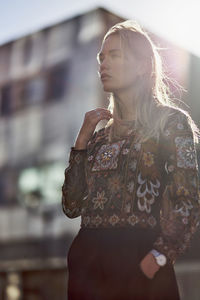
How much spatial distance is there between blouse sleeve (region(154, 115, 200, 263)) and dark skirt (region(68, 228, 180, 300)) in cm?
7

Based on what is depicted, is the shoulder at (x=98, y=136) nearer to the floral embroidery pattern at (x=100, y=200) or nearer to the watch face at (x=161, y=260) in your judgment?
the floral embroidery pattern at (x=100, y=200)

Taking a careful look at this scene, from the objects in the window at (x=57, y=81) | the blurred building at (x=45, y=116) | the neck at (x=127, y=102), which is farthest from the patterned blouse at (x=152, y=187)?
the window at (x=57, y=81)

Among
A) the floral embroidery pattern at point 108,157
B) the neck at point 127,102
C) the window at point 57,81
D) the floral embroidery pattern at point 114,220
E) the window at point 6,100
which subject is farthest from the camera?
the window at point 6,100

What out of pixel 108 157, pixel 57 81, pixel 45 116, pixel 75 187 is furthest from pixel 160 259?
pixel 45 116

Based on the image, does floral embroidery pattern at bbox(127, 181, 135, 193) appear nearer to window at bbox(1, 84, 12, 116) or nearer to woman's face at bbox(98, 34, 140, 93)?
woman's face at bbox(98, 34, 140, 93)

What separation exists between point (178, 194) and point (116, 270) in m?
0.38

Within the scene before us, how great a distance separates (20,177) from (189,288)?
9855 mm

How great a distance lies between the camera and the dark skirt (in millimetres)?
2354

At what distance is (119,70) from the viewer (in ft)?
8.63

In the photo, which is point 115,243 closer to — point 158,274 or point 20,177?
point 158,274

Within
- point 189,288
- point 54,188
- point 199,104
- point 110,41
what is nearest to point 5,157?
point 54,188

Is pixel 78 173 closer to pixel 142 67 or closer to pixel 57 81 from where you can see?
pixel 142 67

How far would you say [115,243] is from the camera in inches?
95.0

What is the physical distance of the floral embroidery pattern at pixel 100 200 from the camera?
250cm
